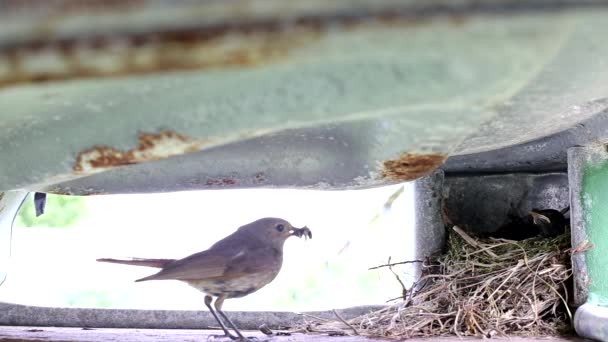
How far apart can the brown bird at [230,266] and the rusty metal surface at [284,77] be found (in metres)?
0.89

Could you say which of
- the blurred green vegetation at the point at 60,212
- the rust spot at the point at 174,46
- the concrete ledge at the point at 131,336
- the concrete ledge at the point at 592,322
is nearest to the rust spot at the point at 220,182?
the concrete ledge at the point at 131,336

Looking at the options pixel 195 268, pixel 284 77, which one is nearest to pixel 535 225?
pixel 195 268

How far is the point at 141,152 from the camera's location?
1021mm

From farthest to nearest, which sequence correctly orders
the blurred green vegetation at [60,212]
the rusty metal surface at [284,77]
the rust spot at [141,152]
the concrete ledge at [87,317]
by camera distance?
1. the blurred green vegetation at [60,212]
2. the concrete ledge at [87,317]
3. the rust spot at [141,152]
4. the rusty metal surface at [284,77]

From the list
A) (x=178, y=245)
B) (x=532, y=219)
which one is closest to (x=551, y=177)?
(x=532, y=219)

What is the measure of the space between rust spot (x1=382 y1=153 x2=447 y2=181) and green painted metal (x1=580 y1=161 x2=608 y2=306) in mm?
847

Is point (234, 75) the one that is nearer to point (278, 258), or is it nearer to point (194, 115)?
point (194, 115)

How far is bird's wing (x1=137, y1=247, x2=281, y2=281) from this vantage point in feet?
6.93

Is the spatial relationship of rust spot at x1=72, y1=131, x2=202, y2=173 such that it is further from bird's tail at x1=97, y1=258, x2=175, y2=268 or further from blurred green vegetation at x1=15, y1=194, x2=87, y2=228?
blurred green vegetation at x1=15, y1=194, x2=87, y2=228

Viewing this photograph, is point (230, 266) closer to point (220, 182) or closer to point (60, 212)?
point (220, 182)

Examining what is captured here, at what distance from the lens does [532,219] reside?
110 inches

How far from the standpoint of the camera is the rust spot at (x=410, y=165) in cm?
117

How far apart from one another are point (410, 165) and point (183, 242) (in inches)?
94.4

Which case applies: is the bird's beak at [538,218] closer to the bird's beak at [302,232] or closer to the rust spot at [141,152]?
the bird's beak at [302,232]
